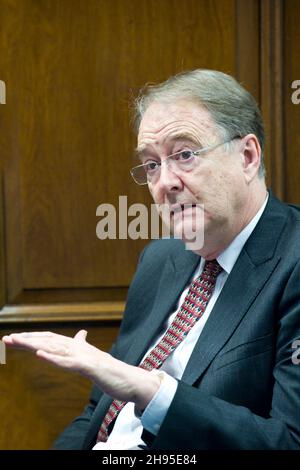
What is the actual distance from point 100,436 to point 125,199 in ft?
2.59

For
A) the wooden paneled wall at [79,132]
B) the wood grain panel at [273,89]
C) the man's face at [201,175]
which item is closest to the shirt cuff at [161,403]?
the man's face at [201,175]

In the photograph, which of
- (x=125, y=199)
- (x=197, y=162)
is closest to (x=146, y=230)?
(x=125, y=199)

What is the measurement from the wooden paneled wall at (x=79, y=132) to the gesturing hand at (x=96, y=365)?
912mm

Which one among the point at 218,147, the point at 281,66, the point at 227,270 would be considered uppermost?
the point at 281,66

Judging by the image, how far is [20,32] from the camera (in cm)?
231

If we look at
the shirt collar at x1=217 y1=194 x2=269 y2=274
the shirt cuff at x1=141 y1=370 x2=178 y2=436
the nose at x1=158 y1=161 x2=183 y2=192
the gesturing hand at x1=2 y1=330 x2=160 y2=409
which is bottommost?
the shirt cuff at x1=141 y1=370 x2=178 y2=436

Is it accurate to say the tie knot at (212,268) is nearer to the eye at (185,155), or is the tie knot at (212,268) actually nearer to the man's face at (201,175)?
the man's face at (201,175)

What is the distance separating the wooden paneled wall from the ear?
0.67 m

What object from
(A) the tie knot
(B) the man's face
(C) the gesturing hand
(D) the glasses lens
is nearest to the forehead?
(B) the man's face

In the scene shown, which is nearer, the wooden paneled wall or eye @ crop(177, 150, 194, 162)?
eye @ crop(177, 150, 194, 162)

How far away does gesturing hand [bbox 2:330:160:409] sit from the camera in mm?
1409

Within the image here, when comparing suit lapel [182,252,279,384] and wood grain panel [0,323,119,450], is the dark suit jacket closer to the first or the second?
suit lapel [182,252,279,384]
